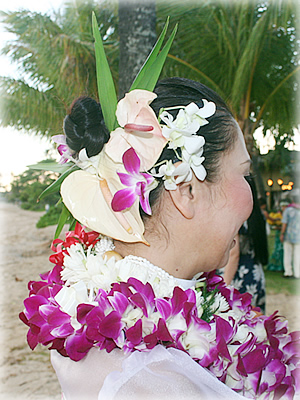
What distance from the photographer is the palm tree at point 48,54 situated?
9484 millimetres

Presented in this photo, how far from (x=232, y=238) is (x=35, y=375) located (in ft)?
15.9

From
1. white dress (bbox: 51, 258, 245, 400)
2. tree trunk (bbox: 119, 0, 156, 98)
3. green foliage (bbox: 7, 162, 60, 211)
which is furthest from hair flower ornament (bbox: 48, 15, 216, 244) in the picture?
green foliage (bbox: 7, 162, 60, 211)

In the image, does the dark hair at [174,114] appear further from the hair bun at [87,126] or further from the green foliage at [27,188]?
the green foliage at [27,188]

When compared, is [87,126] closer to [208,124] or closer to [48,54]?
[208,124]

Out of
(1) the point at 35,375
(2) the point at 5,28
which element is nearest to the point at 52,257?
(1) the point at 35,375

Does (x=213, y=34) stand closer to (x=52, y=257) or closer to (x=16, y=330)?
(x=16, y=330)

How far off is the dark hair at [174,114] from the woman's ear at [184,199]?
0.07 meters

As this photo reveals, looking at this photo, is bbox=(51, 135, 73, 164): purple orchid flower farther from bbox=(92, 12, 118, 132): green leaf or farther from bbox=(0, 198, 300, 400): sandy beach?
bbox=(0, 198, 300, 400): sandy beach

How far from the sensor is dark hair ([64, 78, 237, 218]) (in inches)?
54.5

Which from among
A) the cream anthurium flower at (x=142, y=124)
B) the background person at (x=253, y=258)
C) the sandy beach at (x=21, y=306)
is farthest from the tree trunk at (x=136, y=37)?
the sandy beach at (x=21, y=306)

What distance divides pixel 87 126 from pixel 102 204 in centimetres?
27

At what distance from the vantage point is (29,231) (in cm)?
1521

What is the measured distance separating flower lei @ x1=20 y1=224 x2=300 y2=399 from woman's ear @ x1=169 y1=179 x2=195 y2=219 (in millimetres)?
220

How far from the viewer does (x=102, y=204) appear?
4.65ft
